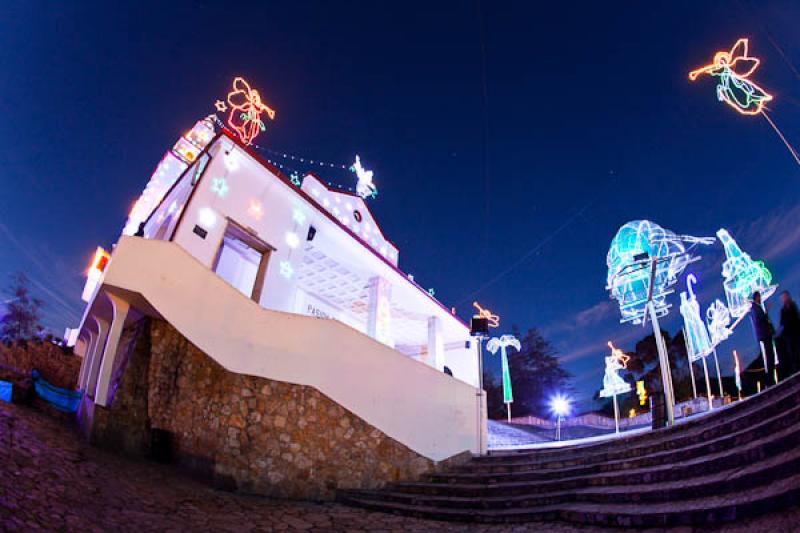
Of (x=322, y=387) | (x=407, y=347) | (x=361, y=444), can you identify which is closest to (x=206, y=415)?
(x=322, y=387)

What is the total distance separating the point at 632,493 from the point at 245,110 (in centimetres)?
1449

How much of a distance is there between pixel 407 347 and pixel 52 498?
63.8ft

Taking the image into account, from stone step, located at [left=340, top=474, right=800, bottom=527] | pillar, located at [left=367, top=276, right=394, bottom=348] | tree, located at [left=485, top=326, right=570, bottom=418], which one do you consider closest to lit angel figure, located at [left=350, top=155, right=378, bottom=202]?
pillar, located at [left=367, top=276, right=394, bottom=348]

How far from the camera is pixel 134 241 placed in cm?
706

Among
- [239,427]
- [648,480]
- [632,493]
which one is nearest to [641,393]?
[648,480]

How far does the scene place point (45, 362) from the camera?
36.2 feet

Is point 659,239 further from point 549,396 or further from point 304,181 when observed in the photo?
point 549,396

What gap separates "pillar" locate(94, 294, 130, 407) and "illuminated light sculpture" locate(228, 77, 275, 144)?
7883 mm

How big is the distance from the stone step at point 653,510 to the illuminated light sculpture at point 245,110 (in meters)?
12.4

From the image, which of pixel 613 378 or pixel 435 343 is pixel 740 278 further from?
pixel 435 343

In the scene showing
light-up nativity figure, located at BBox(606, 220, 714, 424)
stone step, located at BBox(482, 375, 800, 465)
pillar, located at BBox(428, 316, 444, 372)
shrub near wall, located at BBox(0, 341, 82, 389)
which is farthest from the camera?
pillar, located at BBox(428, 316, 444, 372)

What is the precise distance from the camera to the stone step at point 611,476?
3.91 m

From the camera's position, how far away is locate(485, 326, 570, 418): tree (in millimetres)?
38094

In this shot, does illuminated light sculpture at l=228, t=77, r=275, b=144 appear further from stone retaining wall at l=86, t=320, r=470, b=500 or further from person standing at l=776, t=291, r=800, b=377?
person standing at l=776, t=291, r=800, b=377
